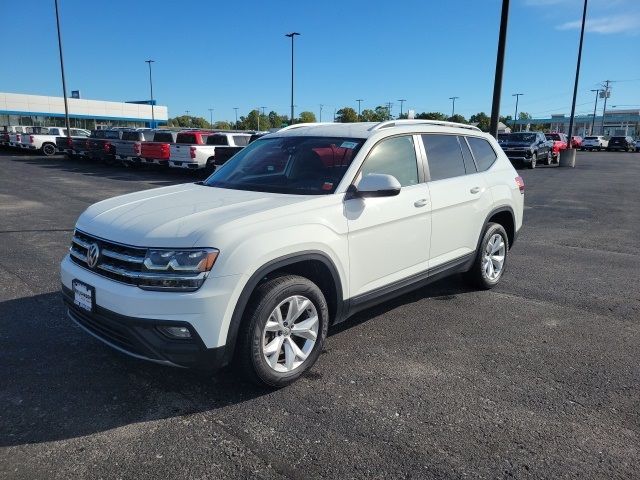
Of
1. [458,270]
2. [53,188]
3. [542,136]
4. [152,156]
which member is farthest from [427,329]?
[542,136]

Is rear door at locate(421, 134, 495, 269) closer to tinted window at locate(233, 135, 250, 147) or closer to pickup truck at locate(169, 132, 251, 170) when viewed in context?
pickup truck at locate(169, 132, 251, 170)

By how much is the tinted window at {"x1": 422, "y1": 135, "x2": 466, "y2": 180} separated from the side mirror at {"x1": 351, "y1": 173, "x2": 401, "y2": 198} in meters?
1.08

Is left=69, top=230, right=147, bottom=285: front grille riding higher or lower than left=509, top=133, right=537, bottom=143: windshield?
lower

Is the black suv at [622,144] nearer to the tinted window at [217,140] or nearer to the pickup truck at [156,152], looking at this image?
the tinted window at [217,140]

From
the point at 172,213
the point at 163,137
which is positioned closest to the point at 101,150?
the point at 163,137

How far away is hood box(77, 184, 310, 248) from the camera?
10.3ft

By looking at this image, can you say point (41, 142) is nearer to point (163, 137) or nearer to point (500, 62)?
point (163, 137)

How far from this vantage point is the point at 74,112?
6688 centimetres

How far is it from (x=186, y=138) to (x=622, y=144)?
47.2m

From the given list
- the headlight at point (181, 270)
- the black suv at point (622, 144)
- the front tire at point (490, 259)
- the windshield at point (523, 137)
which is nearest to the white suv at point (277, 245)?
the headlight at point (181, 270)

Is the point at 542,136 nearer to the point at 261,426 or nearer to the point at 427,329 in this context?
the point at 427,329

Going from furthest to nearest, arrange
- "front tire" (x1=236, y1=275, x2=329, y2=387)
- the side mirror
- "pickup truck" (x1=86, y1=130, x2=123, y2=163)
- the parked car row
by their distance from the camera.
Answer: "pickup truck" (x1=86, y1=130, x2=123, y2=163)
the parked car row
the side mirror
"front tire" (x1=236, y1=275, x2=329, y2=387)

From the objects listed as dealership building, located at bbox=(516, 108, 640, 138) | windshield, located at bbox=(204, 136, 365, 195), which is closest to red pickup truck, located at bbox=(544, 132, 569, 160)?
windshield, located at bbox=(204, 136, 365, 195)

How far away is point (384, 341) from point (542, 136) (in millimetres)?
25633
